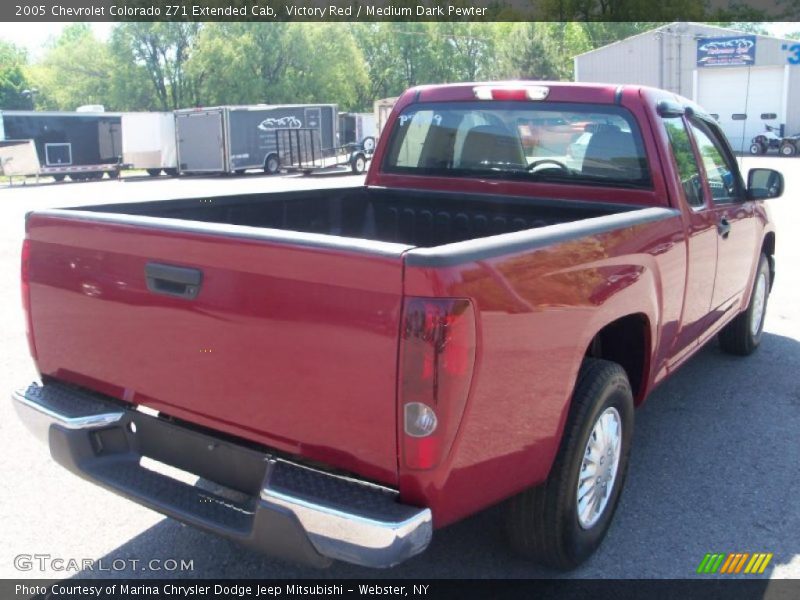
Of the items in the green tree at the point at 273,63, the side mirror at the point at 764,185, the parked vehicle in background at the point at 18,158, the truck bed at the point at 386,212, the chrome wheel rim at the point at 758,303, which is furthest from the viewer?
the green tree at the point at 273,63

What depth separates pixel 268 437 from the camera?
8.91 ft

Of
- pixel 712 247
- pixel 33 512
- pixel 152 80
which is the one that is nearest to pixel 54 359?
pixel 33 512

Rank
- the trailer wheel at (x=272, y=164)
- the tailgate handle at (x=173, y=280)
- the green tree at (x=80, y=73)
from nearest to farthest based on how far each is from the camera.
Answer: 1. the tailgate handle at (x=173, y=280)
2. the trailer wheel at (x=272, y=164)
3. the green tree at (x=80, y=73)

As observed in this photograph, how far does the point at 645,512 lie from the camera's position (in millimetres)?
3900

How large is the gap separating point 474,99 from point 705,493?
257cm

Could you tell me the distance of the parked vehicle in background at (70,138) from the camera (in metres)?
31.7

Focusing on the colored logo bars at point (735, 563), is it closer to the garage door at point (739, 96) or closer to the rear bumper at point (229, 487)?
the rear bumper at point (229, 487)

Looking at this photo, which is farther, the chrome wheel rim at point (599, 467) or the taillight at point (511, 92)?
the taillight at point (511, 92)

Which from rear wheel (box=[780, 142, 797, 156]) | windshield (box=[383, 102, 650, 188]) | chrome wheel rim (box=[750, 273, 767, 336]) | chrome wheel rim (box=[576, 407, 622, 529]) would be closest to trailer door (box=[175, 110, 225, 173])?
rear wheel (box=[780, 142, 797, 156])

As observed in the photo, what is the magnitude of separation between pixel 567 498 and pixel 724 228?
2398mm

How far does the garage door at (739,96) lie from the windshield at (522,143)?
38.8 meters

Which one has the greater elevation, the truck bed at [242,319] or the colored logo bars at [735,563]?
the truck bed at [242,319]

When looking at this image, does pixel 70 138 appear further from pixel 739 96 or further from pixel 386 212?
pixel 739 96

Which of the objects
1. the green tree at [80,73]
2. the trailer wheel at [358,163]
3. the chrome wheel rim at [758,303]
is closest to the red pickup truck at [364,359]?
the chrome wheel rim at [758,303]
